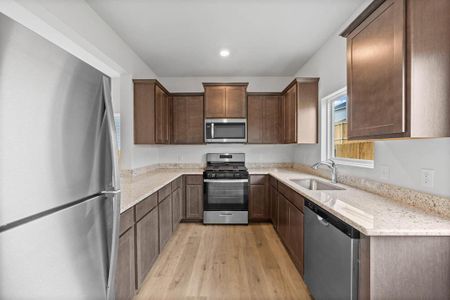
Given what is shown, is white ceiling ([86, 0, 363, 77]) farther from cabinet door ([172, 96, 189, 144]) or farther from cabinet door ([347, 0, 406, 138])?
cabinet door ([347, 0, 406, 138])

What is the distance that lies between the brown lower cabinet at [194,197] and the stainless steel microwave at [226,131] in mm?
705

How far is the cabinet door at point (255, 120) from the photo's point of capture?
415 cm

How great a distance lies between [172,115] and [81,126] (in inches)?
132

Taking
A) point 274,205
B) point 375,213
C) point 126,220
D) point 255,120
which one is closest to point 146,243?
point 126,220

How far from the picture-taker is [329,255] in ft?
5.01

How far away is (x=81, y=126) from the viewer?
864mm

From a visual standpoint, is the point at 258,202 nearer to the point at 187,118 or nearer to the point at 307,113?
the point at 307,113

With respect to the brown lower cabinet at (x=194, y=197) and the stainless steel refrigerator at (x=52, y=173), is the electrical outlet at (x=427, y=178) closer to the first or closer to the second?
the stainless steel refrigerator at (x=52, y=173)

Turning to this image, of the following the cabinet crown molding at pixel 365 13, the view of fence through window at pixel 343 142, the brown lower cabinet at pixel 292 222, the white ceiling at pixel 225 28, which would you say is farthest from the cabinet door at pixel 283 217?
the white ceiling at pixel 225 28

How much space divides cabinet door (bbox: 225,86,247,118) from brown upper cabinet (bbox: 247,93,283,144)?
219 millimetres

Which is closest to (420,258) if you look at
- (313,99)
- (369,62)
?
(369,62)

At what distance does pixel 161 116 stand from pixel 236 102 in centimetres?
127

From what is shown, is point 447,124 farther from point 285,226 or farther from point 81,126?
point 285,226

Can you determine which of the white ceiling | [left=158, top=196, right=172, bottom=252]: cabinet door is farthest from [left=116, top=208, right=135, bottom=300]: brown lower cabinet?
the white ceiling
